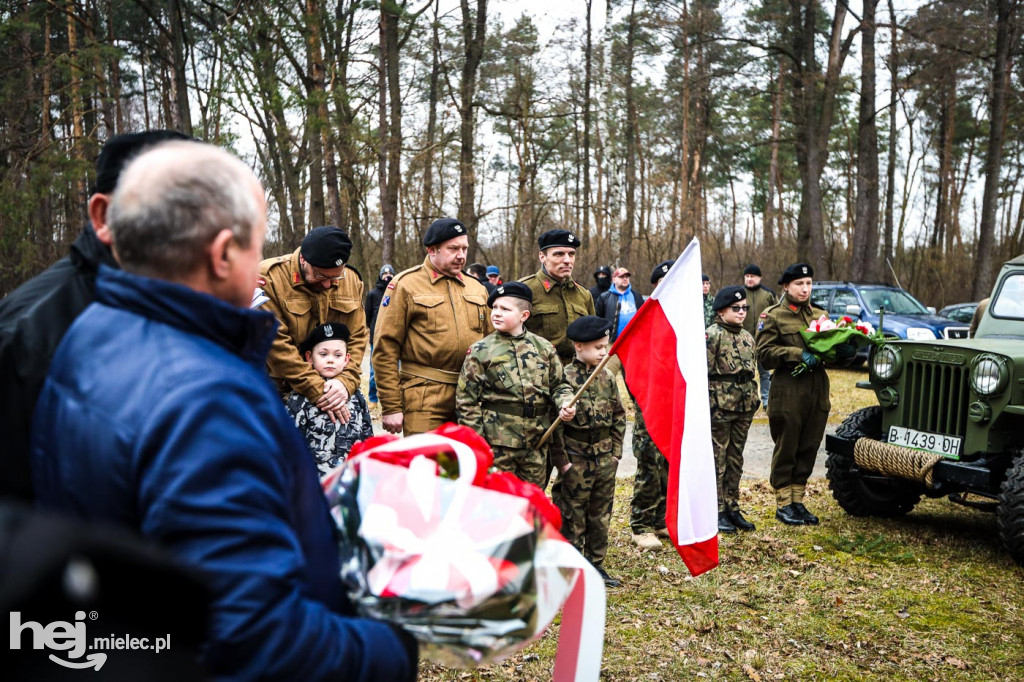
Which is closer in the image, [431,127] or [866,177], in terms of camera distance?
[866,177]

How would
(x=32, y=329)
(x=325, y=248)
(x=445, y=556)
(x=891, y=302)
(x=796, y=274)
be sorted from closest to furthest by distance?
(x=445, y=556)
(x=32, y=329)
(x=325, y=248)
(x=796, y=274)
(x=891, y=302)

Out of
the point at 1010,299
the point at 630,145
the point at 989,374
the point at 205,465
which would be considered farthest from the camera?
the point at 630,145

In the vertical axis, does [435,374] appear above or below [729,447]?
above

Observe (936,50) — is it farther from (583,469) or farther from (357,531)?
(357,531)

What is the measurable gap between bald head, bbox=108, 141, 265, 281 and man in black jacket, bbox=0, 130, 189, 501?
30 centimetres

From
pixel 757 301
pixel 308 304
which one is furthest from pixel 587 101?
pixel 308 304

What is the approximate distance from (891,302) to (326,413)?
1489cm

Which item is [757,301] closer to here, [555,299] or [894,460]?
[894,460]

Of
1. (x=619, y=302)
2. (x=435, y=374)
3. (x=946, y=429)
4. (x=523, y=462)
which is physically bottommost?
(x=946, y=429)

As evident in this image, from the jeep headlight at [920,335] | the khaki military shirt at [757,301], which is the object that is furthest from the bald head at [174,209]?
the khaki military shirt at [757,301]

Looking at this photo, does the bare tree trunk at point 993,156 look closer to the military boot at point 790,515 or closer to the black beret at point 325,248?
the military boot at point 790,515

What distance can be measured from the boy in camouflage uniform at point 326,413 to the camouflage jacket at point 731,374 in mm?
2777

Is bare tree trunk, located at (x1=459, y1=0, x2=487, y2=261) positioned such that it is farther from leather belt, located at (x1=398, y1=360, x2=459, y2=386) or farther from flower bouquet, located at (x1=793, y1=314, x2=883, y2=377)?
leather belt, located at (x1=398, y1=360, x2=459, y2=386)

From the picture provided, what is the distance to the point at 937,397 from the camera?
19.5 feet
